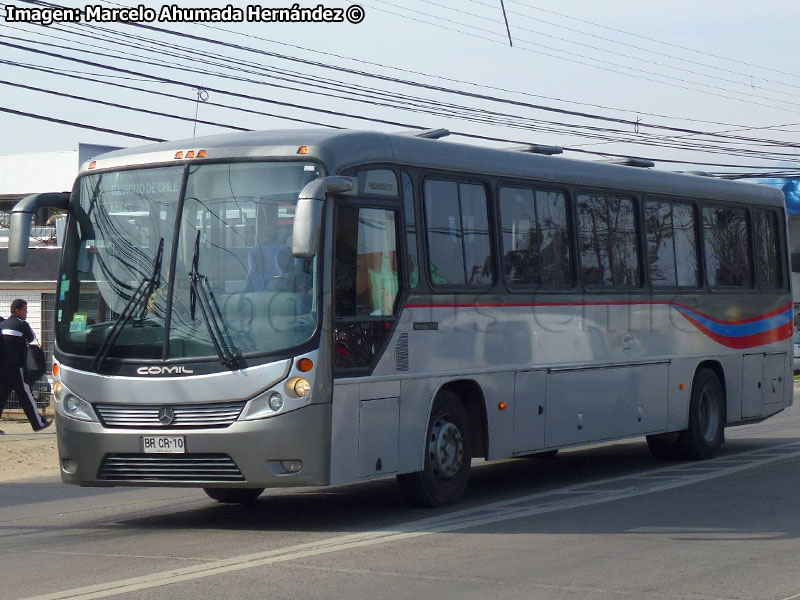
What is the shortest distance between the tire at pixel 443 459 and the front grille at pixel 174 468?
69.0 inches

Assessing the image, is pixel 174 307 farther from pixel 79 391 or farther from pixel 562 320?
pixel 562 320

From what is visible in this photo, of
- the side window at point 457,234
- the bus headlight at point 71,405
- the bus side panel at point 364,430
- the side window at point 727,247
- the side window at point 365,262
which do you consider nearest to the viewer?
the bus side panel at point 364,430

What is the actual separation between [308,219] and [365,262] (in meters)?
1.27

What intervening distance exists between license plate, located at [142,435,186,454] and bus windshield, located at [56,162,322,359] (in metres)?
0.62

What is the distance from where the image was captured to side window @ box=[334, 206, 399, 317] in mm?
10148

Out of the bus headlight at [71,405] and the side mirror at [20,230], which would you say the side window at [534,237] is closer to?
the bus headlight at [71,405]

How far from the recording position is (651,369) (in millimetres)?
14438

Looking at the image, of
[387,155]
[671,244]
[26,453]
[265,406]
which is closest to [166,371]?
[265,406]

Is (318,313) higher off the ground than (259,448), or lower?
higher

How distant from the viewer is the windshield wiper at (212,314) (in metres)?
9.82

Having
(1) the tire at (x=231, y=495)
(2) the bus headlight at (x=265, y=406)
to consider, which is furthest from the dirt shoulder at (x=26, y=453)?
(2) the bus headlight at (x=265, y=406)

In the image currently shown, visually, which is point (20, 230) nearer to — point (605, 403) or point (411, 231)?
point (411, 231)

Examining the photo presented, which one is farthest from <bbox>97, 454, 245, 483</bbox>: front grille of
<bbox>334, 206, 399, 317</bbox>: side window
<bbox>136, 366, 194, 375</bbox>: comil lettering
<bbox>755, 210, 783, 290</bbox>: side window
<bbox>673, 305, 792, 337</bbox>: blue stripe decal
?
<bbox>755, 210, 783, 290</bbox>: side window

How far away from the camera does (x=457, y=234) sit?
11609mm
